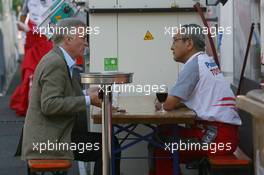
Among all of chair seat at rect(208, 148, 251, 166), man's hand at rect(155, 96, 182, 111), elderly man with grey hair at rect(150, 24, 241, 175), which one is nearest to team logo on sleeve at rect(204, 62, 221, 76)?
elderly man with grey hair at rect(150, 24, 241, 175)

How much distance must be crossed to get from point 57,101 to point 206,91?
110cm

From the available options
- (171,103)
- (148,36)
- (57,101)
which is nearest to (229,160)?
(171,103)

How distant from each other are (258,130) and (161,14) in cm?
223

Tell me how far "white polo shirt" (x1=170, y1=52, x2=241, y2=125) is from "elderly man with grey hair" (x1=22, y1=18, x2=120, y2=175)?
25.9 inches

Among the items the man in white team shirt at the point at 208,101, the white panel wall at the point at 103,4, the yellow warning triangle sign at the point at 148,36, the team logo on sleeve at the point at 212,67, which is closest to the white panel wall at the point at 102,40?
the white panel wall at the point at 103,4

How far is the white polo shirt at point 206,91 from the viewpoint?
5512 mm

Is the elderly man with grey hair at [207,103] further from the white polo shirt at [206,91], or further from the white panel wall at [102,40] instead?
the white panel wall at [102,40]

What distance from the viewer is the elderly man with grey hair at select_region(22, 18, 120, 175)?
5.30 metres

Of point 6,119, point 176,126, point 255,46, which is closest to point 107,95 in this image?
point 176,126

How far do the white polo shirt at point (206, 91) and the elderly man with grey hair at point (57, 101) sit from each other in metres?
0.66

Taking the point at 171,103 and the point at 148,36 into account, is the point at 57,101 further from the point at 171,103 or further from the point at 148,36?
the point at 148,36

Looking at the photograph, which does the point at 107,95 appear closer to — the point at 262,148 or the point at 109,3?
the point at 262,148

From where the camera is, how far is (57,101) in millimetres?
5273

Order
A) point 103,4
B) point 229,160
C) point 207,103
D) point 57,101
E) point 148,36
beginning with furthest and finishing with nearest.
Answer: point 148,36 → point 103,4 → point 207,103 → point 229,160 → point 57,101
